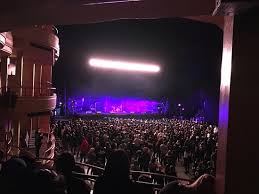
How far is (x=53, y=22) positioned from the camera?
595cm

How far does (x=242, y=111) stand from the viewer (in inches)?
149

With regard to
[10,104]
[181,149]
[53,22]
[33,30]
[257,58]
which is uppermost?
[33,30]

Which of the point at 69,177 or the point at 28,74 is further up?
the point at 28,74

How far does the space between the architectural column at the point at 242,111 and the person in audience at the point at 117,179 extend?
102 centimetres

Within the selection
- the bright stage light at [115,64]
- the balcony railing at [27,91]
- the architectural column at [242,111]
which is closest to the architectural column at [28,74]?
the balcony railing at [27,91]

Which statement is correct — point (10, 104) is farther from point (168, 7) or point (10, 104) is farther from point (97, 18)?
point (168, 7)

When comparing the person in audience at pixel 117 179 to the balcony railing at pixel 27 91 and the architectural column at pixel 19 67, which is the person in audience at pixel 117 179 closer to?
the balcony railing at pixel 27 91

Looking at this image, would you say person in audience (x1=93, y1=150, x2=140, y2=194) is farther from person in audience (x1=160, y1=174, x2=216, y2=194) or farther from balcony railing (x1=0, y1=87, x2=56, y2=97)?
balcony railing (x1=0, y1=87, x2=56, y2=97)

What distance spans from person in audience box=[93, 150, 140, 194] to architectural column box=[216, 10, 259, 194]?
1017 mm

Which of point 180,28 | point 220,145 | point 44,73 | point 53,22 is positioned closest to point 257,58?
point 220,145

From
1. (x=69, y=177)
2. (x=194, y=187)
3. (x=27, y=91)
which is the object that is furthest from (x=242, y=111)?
(x=27, y=91)

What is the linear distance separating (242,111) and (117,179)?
150 centimetres

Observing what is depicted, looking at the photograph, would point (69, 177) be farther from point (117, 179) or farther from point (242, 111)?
point (242, 111)

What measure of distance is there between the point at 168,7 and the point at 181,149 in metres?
15.5
